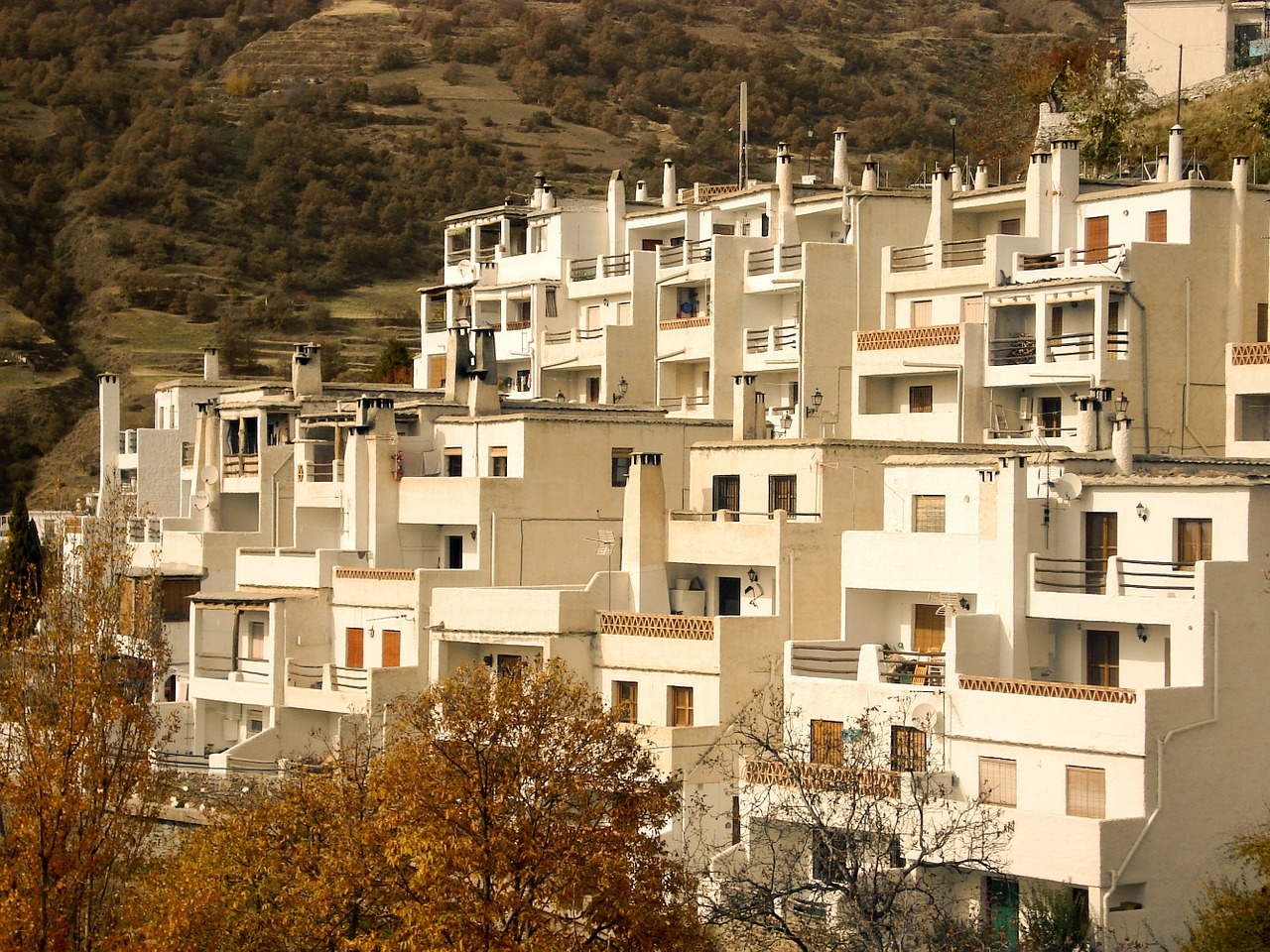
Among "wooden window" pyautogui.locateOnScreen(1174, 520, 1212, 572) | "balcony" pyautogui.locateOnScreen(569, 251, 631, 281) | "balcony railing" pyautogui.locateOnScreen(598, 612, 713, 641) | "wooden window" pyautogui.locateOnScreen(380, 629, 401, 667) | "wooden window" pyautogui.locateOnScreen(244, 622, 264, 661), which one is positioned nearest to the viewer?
"wooden window" pyautogui.locateOnScreen(1174, 520, 1212, 572)

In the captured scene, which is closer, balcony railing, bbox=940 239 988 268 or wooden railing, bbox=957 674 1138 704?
wooden railing, bbox=957 674 1138 704

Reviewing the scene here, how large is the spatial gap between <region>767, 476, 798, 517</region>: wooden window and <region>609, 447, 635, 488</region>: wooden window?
424cm

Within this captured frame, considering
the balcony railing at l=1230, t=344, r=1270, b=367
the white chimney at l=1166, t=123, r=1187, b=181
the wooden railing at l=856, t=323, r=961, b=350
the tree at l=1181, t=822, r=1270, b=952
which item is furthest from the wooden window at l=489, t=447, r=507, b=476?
the tree at l=1181, t=822, r=1270, b=952

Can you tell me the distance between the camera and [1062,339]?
4447 centimetres

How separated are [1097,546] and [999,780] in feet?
15.6

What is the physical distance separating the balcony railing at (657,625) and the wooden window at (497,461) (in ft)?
19.8

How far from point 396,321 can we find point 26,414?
17891 mm

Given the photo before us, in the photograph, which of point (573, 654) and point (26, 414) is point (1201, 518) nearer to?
point (573, 654)


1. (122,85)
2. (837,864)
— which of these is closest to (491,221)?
(837,864)

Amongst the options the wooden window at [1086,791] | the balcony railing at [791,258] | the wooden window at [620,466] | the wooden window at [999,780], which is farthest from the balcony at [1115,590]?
the balcony railing at [791,258]

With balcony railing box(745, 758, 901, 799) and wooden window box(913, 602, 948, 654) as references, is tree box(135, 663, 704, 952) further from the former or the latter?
wooden window box(913, 602, 948, 654)

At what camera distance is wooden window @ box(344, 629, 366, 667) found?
4416 centimetres

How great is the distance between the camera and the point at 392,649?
43219 mm

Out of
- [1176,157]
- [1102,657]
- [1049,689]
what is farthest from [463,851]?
[1176,157]
